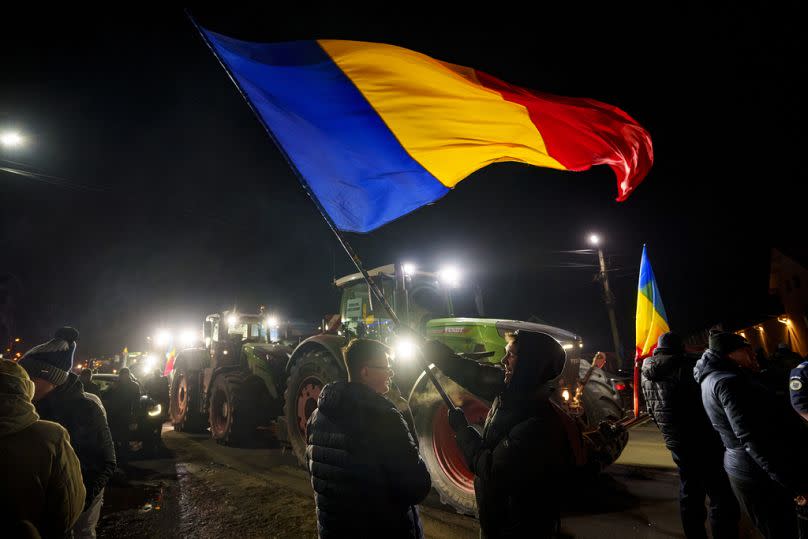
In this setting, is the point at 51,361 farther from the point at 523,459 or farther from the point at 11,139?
the point at 11,139

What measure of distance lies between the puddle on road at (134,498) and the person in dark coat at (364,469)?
4.53 meters

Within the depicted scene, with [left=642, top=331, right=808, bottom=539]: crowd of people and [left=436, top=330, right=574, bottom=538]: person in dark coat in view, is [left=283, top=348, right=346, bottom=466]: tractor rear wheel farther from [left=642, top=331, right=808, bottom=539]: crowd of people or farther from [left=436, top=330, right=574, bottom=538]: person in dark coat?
[left=642, top=331, right=808, bottom=539]: crowd of people

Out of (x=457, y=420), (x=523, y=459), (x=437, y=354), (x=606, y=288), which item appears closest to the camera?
(x=523, y=459)

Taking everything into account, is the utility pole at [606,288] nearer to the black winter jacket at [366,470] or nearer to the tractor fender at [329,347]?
the tractor fender at [329,347]

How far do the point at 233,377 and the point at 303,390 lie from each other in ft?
9.43

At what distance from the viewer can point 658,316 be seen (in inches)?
275

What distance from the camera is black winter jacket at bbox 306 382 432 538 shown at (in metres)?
2.00

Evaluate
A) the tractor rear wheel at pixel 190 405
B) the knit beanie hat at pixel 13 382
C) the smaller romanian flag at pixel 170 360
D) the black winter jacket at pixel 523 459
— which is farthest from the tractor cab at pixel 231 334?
the black winter jacket at pixel 523 459

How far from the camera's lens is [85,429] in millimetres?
2947

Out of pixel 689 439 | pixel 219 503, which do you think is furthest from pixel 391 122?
pixel 219 503

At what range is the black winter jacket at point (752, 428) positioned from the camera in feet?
8.48

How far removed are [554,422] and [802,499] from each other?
1975 mm

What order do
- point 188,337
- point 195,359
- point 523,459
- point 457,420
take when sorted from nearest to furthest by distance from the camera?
point 523,459, point 457,420, point 195,359, point 188,337

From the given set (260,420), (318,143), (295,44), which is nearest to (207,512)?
(260,420)
